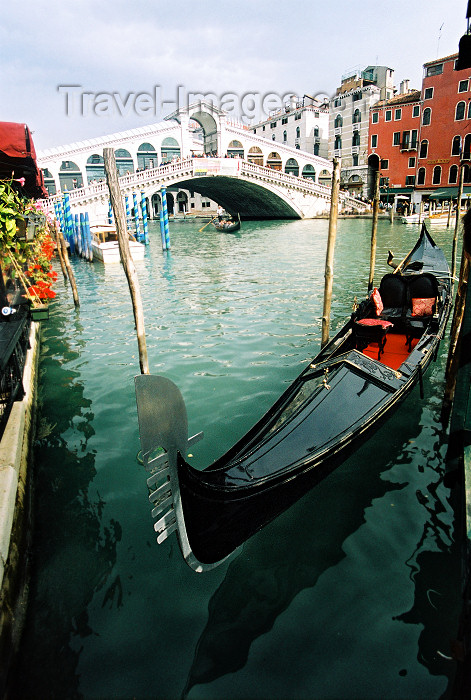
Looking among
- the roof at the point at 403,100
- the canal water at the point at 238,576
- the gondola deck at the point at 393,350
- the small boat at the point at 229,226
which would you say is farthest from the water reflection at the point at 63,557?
the roof at the point at 403,100

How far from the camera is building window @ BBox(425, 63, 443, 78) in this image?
24141 millimetres

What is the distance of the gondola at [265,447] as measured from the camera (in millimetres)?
1717

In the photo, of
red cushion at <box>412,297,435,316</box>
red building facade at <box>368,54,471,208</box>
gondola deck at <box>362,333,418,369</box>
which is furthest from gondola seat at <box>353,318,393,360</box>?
red building facade at <box>368,54,471,208</box>

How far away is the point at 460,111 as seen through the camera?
2422 centimetres

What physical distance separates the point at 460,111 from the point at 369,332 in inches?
1055

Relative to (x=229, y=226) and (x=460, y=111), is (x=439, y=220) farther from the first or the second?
(x=229, y=226)

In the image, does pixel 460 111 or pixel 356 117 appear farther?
pixel 356 117

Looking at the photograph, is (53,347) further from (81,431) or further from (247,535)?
(247,535)

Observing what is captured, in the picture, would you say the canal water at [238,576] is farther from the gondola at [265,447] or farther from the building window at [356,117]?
the building window at [356,117]

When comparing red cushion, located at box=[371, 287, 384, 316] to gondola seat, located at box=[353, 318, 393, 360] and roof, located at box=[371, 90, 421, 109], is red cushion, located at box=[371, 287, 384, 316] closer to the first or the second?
gondola seat, located at box=[353, 318, 393, 360]

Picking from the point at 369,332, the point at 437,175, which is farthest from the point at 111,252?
the point at 437,175

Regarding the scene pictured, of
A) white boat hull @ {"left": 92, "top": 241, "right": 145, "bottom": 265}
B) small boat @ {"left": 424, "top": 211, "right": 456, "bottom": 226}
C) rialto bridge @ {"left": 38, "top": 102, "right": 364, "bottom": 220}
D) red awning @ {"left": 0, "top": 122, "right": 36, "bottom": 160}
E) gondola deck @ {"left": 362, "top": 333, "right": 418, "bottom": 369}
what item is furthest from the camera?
rialto bridge @ {"left": 38, "top": 102, "right": 364, "bottom": 220}

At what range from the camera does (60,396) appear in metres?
4.27

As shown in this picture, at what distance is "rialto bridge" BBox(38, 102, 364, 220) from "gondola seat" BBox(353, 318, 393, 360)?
1946 centimetres
